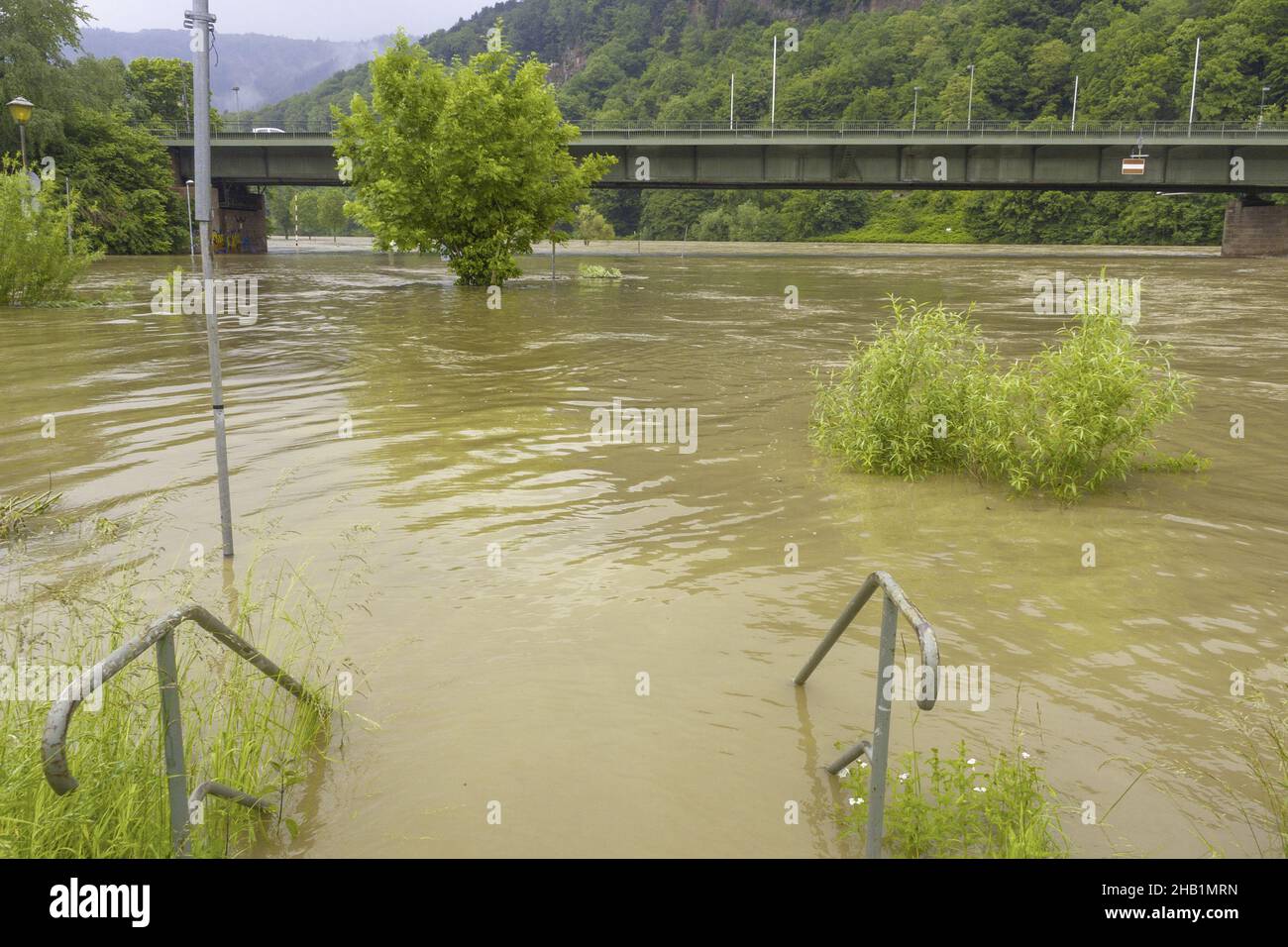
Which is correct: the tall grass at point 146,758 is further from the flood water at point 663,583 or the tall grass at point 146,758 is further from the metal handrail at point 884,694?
the metal handrail at point 884,694

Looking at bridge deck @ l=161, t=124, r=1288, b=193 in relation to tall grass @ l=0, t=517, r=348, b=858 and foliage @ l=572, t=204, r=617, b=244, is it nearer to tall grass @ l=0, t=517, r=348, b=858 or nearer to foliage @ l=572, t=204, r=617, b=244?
foliage @ l=572, t=204, r=617, b=244

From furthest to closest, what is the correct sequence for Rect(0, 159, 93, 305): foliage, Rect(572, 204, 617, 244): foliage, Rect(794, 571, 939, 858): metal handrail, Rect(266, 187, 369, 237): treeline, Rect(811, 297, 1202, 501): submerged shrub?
Rect(266, 187, 369, 237): treeline, Rect(572, 204, 617, 244): foliage, Rect(0, 159, 93, 305): foliage, Rect(811, 297, 1202, 501): submerged shrub, Rect(794, 571, 939, 858): metal handrail

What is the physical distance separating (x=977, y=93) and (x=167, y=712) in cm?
12357

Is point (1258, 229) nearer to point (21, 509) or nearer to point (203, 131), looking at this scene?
point (21, 509)

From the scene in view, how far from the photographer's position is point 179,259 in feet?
188

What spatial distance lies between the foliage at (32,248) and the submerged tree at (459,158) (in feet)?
29.5

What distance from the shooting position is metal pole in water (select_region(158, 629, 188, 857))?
3537 millimetres

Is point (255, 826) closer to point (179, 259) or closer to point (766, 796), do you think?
point (766, 796)

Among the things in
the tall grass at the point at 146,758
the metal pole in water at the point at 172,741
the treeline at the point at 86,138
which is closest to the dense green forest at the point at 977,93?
the treeline at the point at 86,138

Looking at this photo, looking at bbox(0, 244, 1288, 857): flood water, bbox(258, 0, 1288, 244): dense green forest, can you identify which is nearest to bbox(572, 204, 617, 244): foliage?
bbox(258, 0, 1288, 244): dense green forest

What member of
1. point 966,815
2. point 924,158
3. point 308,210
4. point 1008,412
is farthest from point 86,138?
point 308,210

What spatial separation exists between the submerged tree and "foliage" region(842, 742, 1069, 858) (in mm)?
30642

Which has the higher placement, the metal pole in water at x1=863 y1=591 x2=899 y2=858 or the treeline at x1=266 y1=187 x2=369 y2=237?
the treeline at x1=266 y1=187 x2=369 y2=237
